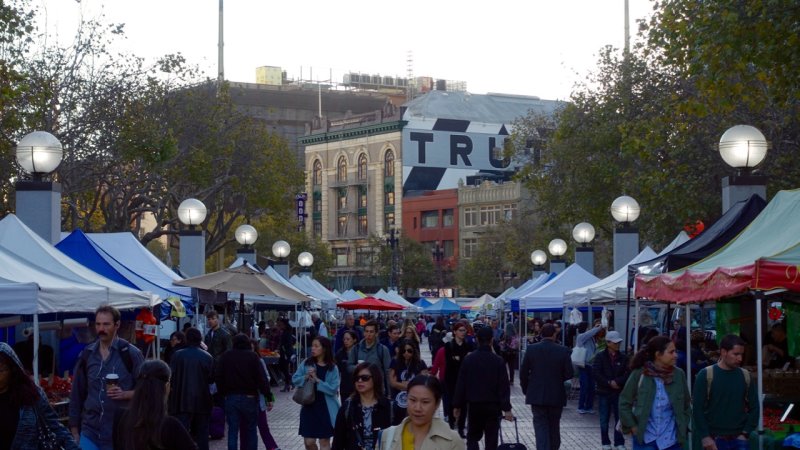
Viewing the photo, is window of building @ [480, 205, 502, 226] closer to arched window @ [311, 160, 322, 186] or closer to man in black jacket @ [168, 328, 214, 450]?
arched window @ [311, 160, 322, 186]

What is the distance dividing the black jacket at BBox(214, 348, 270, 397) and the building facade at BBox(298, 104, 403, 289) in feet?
299

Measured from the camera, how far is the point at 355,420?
9844mm

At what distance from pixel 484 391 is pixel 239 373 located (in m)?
2.62

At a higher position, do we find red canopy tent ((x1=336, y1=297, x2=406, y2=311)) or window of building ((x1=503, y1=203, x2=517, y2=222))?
window of building ((x1=503, y1=203, x2=517, y2=222))

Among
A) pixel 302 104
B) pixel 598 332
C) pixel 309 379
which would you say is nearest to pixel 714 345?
pixel 598 332

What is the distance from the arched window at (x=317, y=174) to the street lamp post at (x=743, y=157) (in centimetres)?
9817

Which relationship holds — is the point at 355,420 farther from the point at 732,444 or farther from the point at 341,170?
the point at 341,170

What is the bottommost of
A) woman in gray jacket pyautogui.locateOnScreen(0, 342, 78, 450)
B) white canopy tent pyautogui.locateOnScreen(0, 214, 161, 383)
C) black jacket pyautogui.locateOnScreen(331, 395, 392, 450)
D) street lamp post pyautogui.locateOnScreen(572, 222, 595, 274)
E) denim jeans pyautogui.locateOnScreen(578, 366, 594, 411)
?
denim jeans pyautogui.locateOnScreen(578, 366, 594, 411)

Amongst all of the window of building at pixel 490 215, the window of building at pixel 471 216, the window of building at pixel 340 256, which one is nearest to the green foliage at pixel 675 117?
the window of building at pixel 490 215

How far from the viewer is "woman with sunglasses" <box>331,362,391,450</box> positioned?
31.9ft

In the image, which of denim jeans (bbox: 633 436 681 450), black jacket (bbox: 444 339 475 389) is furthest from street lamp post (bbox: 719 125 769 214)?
denim jeans (bbox: 633 436 681 450)

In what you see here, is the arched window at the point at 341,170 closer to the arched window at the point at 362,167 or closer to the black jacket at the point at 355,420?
the arched window at the point at 362,167

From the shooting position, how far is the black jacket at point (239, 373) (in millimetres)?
14461

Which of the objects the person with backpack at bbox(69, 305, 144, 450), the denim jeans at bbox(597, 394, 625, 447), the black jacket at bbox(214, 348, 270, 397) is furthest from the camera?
the denim jeans at bbox(597, 394, 625, 447)
